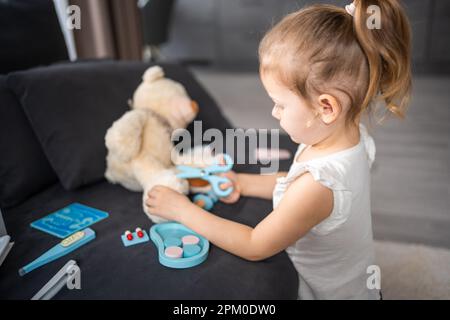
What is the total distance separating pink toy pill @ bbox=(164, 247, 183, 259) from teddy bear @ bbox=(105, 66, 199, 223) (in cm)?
18

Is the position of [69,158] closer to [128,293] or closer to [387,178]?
[128,293]

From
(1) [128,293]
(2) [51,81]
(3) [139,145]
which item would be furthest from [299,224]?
(2) [51,81]

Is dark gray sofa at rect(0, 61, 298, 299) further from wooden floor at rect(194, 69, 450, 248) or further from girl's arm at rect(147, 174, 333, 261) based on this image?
wooden floor at rect(194, 69, 450, 248)

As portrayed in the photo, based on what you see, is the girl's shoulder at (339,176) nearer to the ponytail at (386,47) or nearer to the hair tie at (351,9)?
the ponytail at (386,47)

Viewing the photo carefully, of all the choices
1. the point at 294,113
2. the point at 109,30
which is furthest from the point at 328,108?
the point at 109,30

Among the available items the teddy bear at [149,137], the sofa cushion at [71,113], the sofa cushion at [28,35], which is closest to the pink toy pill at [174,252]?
the teddy bear at [149,137]

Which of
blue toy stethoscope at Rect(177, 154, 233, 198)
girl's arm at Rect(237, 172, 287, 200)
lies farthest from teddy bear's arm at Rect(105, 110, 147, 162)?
girl's arm at Rect(237, 172, 287, 200)

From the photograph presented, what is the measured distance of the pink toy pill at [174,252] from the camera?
67 centimetres

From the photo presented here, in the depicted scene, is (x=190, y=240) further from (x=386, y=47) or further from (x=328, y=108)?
(x=386, y=47)

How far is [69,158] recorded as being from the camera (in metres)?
0.96

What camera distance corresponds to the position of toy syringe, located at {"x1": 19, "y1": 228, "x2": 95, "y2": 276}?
672mm

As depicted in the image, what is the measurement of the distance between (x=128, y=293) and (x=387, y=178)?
150 cm

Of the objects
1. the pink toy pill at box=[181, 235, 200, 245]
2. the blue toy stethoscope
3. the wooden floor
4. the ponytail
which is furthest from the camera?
the wooden floor

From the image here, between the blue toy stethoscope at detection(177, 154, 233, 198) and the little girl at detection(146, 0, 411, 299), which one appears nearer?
the little girl at detection(146, 0, 411, 299)
